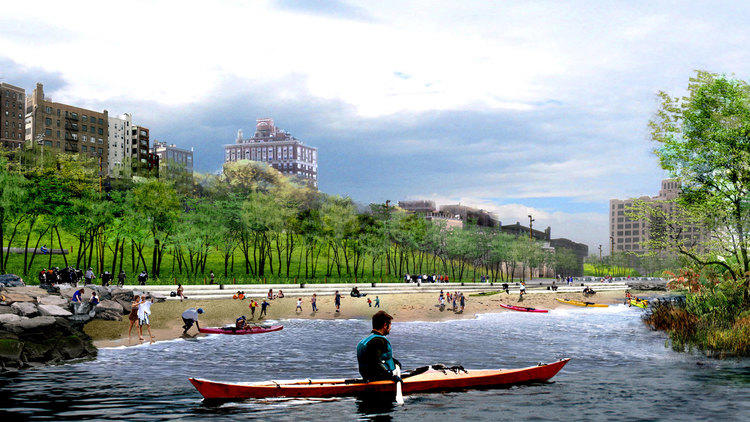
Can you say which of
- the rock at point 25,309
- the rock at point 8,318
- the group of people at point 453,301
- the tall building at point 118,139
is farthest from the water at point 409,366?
the tall building at point 118,139

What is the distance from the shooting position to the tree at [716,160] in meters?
32.0

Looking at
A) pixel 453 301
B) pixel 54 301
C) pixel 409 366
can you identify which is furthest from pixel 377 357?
pixel 453 301

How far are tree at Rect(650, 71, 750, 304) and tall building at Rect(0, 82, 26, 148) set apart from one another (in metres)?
155

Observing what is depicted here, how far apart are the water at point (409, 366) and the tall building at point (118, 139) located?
135 m

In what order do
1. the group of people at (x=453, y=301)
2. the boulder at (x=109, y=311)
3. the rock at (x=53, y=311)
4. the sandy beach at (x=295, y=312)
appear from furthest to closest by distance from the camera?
the group of people at (x=453, y=301) < the boulder at (x=109, y=311) < the sandy beach at (x=295, y=312) < the rock at (x=53, y=311)

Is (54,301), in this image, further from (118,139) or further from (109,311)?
(118,139)

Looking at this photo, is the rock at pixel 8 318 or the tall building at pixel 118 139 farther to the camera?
the tall building at pixel 118 139

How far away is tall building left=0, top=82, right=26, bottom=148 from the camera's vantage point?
147000 millimetres

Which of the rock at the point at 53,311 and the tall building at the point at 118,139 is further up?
the tall building at the point at 118,139

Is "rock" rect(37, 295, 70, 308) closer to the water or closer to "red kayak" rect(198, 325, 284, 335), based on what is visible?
"red kayak" rect(198, 325, 284, 335)

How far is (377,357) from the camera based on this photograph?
642 inches

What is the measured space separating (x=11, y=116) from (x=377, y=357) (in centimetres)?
16524

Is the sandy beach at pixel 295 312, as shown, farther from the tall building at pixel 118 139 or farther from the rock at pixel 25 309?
the tall building at pixel 118 139

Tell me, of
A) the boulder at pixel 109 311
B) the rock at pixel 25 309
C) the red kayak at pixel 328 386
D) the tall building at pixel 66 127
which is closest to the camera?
the red kayak at pixel 328 386
